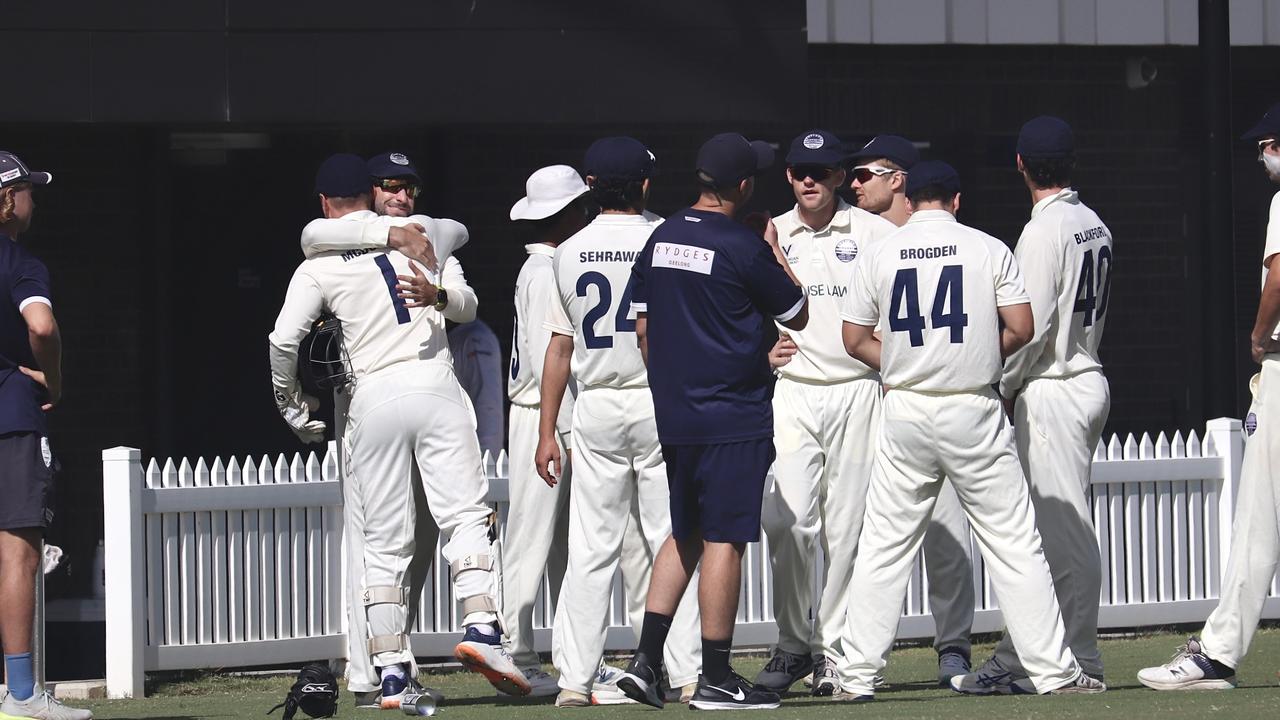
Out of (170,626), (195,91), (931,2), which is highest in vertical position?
(931,2)

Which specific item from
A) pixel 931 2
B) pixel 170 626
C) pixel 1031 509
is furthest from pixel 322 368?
pixel 931 2

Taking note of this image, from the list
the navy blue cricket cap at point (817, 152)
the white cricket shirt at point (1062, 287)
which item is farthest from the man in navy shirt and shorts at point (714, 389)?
the white cricket shirt at point (1062, 287)

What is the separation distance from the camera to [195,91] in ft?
34.6

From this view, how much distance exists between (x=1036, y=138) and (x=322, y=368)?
9.77 ft

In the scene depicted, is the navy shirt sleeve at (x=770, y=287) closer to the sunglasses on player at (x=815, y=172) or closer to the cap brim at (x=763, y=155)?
the cap brim at (x=763, y=155)

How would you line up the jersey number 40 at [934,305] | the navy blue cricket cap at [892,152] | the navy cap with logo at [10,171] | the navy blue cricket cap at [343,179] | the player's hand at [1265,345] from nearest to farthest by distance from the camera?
the navy cap with logo at [10,171] < the jersey number 40 at [934,305] < the player's hand at [1265,345] < the navy blue cricket cap at [343,179] < the navy blue cricket cap at [892,152]

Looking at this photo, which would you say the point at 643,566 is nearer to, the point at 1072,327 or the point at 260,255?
the point at 1072,327

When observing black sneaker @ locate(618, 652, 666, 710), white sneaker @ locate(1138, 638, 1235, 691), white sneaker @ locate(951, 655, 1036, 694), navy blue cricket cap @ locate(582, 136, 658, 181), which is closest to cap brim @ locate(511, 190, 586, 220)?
navy blue cricket cap @ locate(582, 136, 658, 181)

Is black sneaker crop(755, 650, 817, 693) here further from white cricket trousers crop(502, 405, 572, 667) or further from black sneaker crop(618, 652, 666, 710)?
white cricket trousers crop(502, 405, 572, 667)

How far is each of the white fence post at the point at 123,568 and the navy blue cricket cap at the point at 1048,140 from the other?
423 cm

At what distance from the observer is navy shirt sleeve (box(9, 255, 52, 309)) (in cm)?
700

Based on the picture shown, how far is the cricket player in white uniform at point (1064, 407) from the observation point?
7.75 metres

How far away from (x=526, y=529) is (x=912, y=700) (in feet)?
6.21

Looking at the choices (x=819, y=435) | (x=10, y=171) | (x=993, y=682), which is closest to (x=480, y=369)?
(x=819, y=435)
